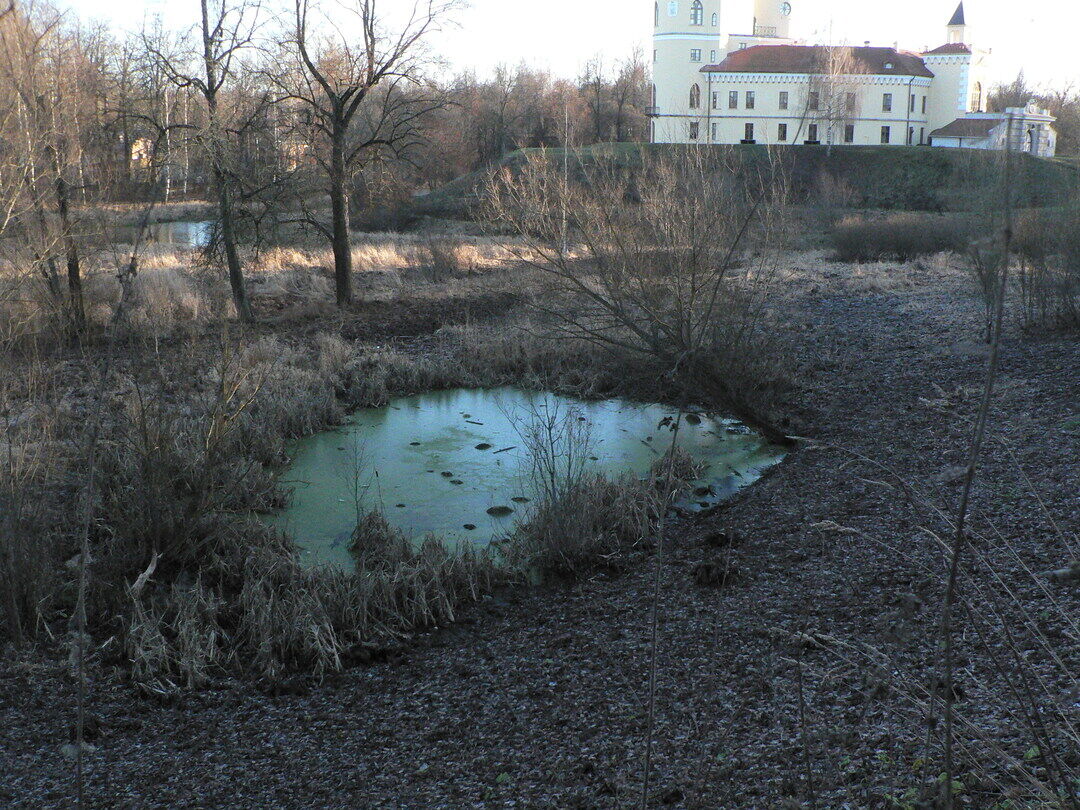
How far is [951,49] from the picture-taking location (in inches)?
2253

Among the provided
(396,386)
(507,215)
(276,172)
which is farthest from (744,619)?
(276,172)

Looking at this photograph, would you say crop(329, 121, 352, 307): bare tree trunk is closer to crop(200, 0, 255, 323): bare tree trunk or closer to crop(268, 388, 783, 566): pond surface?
crop(200, 0, 255, 323): bare tree trunk

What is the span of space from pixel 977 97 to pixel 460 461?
58.4 meters

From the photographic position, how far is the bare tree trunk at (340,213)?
17.3m

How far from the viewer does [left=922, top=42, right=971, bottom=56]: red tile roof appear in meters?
56.5

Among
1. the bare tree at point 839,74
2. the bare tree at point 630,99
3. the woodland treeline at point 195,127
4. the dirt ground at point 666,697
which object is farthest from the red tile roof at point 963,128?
the dirt ground at point 666,697

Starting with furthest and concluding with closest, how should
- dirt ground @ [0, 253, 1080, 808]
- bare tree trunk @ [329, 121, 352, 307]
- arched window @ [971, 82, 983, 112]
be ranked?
arched window @ [971, 82, 983, 112], bare tree trunk @ [329, 121, 352, 307], dirt ground @ [0, 253, 1080, 808]

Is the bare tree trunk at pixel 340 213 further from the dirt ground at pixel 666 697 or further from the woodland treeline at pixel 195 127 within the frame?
the dirt ground at pixel 666 697

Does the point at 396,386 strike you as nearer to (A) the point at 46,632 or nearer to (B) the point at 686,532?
(B) the point at 686,532

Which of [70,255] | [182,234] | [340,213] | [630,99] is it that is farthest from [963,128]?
[70,255]

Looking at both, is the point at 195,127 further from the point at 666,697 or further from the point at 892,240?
the point at 892,240

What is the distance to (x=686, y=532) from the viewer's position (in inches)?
304

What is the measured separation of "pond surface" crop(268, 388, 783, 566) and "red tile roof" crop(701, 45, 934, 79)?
48450mm

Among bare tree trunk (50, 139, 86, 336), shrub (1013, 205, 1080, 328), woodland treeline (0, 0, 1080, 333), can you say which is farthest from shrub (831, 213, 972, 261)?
bare tree trunk (50, 139, 86, 336)
